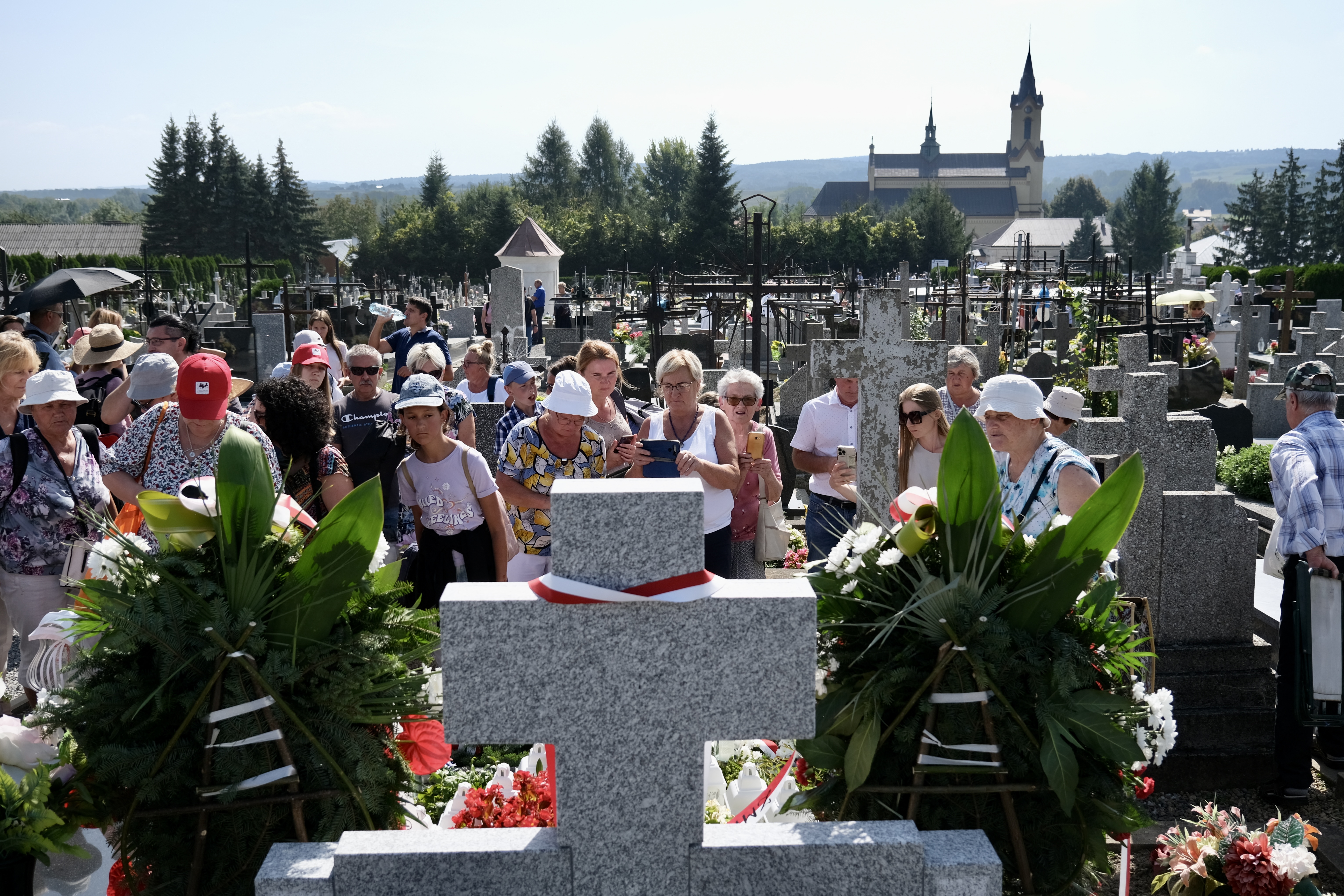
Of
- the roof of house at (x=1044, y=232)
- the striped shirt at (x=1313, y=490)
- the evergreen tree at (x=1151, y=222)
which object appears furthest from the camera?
the roof of house at (x=1044, y=232)

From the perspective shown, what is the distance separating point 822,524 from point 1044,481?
1.76 metres

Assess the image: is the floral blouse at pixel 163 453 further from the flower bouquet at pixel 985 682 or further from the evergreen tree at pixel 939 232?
the evergreen tree at pixel 939 232

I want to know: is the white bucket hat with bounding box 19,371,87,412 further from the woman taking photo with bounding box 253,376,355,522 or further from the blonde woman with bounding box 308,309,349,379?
the blonde woman with bounding box 308,309,349,379

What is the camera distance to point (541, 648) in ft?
6.81

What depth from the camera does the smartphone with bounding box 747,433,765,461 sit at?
223 inches

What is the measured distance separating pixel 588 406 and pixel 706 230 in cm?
5544

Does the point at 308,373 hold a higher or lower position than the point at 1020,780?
higher

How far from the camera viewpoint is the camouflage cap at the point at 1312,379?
4906mm

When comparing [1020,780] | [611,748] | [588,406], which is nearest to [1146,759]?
[1020,780]

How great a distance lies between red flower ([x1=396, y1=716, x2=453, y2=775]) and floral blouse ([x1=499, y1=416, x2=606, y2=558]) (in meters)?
2.21

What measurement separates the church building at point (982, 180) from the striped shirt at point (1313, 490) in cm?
13284

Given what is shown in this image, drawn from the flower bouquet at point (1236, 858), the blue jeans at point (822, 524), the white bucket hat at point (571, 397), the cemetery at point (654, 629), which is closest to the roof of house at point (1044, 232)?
the cemetery at point (654, 629)

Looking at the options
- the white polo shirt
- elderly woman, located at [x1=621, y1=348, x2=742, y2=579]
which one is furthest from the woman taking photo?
the white polo shirt

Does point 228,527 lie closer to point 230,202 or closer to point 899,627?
point 899,627
